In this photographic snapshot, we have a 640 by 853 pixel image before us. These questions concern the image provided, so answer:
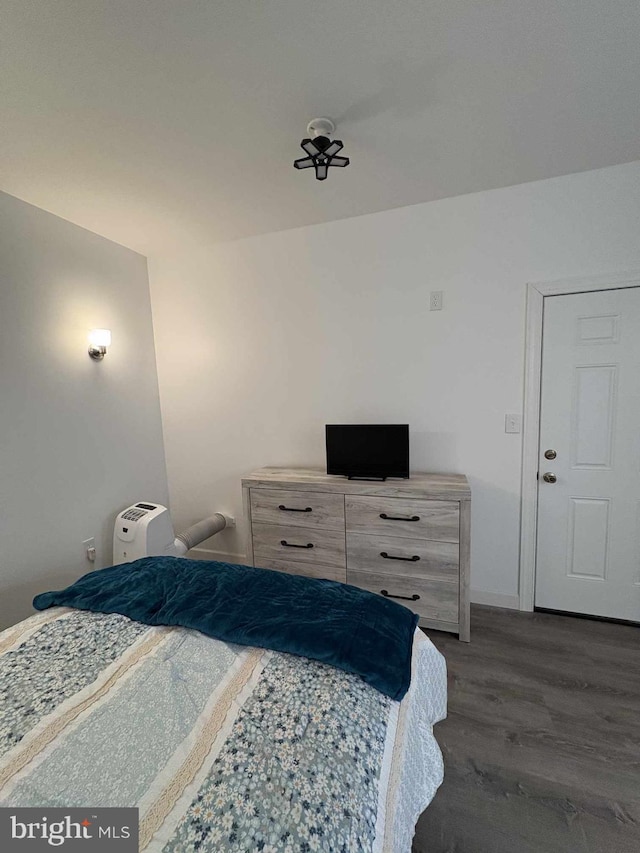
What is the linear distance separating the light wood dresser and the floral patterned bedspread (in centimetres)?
95

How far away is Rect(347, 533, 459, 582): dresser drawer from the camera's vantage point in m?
2.07

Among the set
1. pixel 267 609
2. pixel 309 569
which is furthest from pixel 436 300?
pixel 267 609

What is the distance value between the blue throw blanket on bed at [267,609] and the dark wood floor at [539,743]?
2.24 ft

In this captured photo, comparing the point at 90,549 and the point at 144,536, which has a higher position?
the point at 144,536

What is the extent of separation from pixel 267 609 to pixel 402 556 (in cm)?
115

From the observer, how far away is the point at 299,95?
148 centimetres

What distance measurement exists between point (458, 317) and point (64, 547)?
3080mm

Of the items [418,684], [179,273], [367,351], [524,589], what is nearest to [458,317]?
[367,351]

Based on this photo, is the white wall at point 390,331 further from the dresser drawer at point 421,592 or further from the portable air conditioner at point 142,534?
the portable air conditioner at point 142,534

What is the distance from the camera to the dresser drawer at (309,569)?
2.32 metres

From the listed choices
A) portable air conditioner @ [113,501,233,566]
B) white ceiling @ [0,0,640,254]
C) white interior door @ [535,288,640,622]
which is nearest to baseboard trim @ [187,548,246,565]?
portable air conditioner @ [113,501,233,566]

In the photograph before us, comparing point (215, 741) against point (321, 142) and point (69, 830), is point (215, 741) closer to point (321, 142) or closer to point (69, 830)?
point (69, 830)

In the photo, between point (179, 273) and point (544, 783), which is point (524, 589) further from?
point (179, 273)

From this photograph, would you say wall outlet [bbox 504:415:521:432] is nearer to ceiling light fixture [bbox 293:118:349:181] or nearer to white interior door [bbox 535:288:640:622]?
white interior door [bbox 535:288:640:622]
